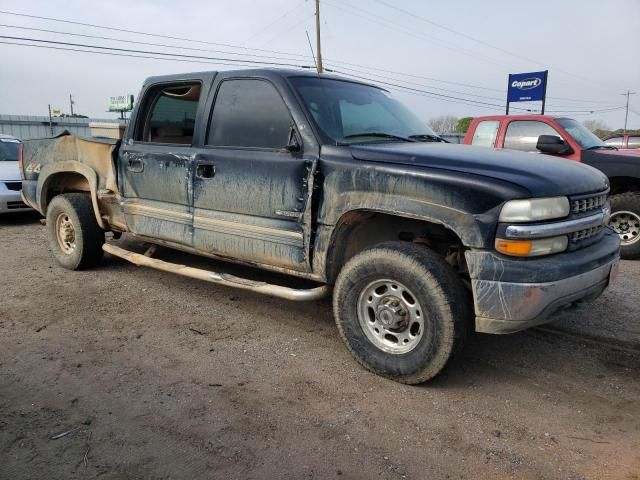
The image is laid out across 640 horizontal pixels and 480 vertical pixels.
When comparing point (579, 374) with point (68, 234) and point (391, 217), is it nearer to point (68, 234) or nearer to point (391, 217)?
point (391, 217)

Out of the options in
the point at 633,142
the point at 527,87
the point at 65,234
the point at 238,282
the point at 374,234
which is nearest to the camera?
the point at 374,234

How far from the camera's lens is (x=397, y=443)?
8.35 ft

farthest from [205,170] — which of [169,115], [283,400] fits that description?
[283,400]

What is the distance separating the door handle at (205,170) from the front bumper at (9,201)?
20.3ft

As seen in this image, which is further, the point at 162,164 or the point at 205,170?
the point at 162,164

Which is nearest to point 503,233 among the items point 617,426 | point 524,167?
point 524,167

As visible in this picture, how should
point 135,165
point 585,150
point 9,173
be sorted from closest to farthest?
point 135,165, point 585,150, point 9,173

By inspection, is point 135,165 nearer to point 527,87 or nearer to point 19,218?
point 19,218

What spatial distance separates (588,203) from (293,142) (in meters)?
1.93

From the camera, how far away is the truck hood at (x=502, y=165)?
2811 mm

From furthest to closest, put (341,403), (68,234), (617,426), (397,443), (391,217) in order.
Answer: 1. (68,234)
2. (391,217)
3. (341,403)
4. (617,426)
5. (397,443)

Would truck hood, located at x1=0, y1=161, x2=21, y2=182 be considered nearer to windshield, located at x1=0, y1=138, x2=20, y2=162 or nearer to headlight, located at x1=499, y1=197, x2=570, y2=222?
windshield, located at x1=0, y1=138, x2=20, y2=162

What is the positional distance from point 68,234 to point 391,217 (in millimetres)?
3855

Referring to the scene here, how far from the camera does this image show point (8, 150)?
31.9 feet
